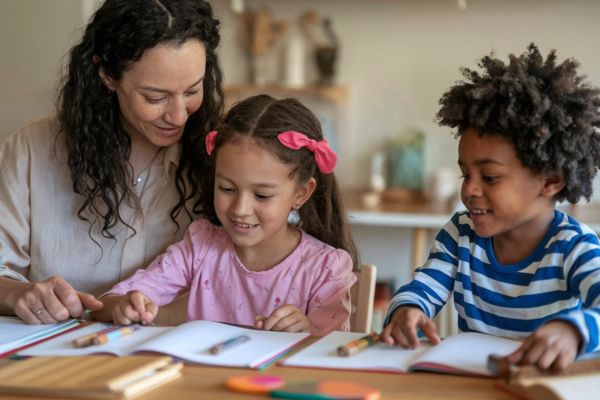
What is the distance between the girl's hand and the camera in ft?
5.05

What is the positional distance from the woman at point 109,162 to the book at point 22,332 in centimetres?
27

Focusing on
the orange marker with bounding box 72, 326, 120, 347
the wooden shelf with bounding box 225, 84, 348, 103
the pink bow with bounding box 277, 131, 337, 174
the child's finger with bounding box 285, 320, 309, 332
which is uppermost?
the wooden shelf with bounding box 225, 84, 348, 103

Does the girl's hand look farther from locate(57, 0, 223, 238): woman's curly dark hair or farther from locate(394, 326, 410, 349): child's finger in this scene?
locate(57, 0, 223, 238): woman's curly dark hair

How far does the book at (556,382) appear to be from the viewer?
110 cm

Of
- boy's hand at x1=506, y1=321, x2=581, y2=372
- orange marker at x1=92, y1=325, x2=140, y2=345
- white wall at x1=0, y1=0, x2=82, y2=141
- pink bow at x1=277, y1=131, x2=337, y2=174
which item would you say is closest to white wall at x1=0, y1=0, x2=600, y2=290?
white wall at x1=0, y1=0, x2=82, y2=141

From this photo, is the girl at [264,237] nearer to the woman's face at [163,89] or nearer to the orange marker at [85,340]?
the woman's face at [163,89]

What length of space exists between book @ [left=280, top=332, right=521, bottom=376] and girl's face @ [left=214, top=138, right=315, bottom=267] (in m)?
0.39

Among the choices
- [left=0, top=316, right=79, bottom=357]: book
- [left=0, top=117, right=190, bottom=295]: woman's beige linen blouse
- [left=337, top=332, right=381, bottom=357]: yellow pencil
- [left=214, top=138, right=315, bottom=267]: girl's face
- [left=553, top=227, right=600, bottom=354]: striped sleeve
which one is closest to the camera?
[left=553, top=227, right=600, bottom=354]: striped sleeve

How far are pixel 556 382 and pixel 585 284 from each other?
0.32 meters

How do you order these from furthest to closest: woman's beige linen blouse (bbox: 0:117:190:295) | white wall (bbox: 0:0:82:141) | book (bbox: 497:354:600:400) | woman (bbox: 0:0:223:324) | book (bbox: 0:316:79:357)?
white wall (bbox: 0:0:82:141)
woman's beige linen blouse (bbox: 0:117:190:295)
woman (bbox: 0:0:223:324)
book (bbox: 0:316:79:357)
book (bbox: 497:354:600:400)

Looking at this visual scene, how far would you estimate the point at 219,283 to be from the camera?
1.87 metres

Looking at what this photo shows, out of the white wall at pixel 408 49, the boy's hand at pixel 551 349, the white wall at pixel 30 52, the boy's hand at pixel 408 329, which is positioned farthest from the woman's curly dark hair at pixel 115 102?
the white wall at pixel 408 49

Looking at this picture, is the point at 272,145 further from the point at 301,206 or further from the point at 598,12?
the point at 598,12

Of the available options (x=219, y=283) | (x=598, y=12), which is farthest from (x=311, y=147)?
(x=598, y=12)
